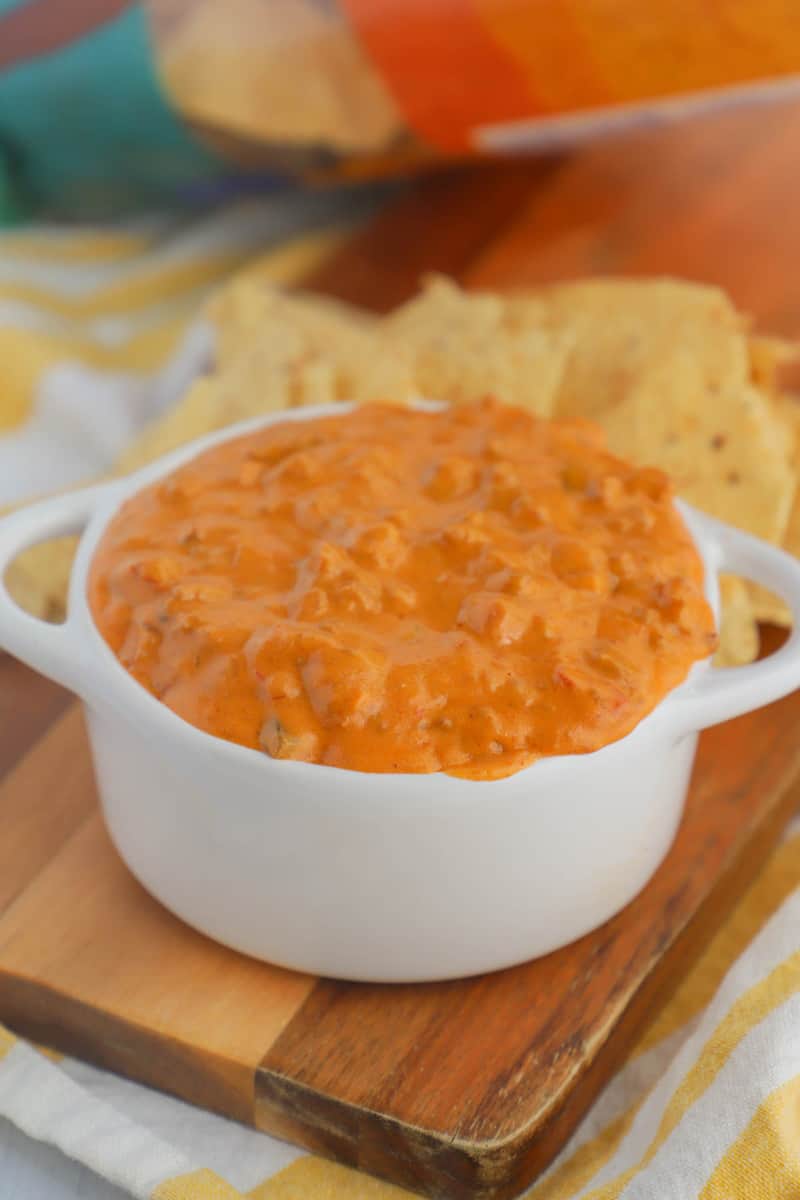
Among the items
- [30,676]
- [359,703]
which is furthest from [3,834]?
[359,703]

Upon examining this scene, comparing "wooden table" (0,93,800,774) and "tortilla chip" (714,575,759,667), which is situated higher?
"tortilla chip" (714,575,759,667)

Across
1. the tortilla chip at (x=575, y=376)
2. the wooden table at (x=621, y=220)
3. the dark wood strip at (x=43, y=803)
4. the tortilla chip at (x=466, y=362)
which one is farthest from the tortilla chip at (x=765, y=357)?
the dark wood strip at (x=43, y=803)

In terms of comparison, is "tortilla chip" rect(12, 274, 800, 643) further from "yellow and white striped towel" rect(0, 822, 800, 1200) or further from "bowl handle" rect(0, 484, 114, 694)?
"yellow and white striped towel" rect(0, 822, 800, 1200)

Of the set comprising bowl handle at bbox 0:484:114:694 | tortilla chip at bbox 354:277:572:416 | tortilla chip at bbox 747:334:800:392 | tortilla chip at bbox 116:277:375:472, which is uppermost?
bowl handle at bbox 0:484:114:694

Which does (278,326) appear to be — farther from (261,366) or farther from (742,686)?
(742,686)

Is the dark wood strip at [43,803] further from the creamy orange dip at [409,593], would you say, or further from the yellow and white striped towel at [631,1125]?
the creamy orange dip at [409,593]

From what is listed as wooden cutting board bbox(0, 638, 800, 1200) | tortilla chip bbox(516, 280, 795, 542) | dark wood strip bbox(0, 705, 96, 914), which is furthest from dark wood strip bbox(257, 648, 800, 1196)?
tortilla chip bbox(516, 280, 795, 542)
